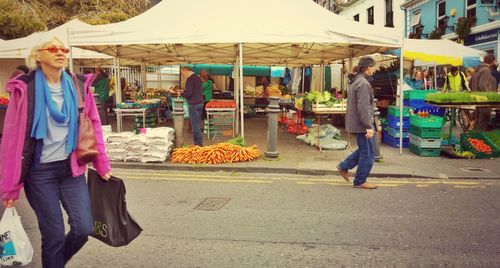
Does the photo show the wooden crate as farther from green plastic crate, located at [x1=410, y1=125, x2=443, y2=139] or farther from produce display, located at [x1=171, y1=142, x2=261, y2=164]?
produce display, located at [x1=171, y1=142, x2=261, y2=164]

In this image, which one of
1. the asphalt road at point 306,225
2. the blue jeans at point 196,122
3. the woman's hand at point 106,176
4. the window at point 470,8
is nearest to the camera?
the woman's hand at point 106,176

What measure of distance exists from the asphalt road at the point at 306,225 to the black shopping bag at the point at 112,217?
0.80 meters

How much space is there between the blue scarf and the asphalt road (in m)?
1.52

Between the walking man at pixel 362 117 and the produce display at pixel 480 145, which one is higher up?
the walking man at pixel 362 117

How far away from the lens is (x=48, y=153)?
3.24 meters

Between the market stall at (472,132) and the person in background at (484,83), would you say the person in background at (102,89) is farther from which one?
the person in background at (484,83)

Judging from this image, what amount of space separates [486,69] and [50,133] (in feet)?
36.8

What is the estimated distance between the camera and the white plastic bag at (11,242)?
312 centimetres

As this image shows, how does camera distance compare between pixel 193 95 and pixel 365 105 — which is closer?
pixel 365 105

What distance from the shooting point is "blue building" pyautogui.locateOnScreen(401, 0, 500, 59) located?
20.7 metres

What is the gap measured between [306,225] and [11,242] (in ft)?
10.6

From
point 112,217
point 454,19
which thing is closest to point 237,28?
point 112,217

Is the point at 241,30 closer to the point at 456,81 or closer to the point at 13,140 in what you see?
the point at 13,140

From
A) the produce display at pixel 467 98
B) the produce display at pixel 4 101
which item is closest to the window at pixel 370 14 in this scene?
the produce display at pixel 467 98
